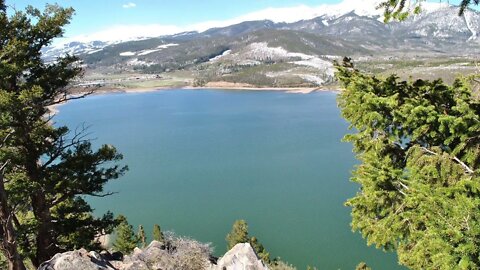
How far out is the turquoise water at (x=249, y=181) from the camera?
31875 millimetres

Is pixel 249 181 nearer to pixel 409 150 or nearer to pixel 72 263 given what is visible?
pixel 72 263

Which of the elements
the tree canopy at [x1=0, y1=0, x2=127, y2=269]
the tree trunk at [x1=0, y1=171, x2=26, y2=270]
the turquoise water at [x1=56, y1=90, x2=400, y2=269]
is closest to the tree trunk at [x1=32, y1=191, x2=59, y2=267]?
the tree canopy at [x1=0, y1=0, x2=127, y2=269]

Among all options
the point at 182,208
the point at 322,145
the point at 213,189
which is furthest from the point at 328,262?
the point at 322,145

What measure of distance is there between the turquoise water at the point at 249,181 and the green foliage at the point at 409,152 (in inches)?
853

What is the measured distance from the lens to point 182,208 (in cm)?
3984

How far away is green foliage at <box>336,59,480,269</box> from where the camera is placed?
21.3ft

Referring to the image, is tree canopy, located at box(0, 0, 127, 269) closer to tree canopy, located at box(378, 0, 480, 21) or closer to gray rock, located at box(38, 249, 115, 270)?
gray rock, located at box(38, 249, 115, 270)

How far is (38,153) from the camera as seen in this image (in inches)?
444

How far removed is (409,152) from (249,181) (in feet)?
133

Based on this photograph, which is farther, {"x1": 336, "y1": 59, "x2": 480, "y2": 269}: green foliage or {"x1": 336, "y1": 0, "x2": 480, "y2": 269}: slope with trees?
{"x1": 336, "y1": 59, "x2": 480, "y2": 269}: green foliage

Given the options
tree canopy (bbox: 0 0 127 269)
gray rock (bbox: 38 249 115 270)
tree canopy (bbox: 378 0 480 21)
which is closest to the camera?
tree canopy (bbox: 378 0 480 21)

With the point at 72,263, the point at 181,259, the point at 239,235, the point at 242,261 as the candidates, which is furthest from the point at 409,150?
the point at 239,235

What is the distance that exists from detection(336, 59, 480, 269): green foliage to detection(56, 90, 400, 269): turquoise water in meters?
21.7

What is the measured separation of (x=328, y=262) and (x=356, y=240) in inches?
144
